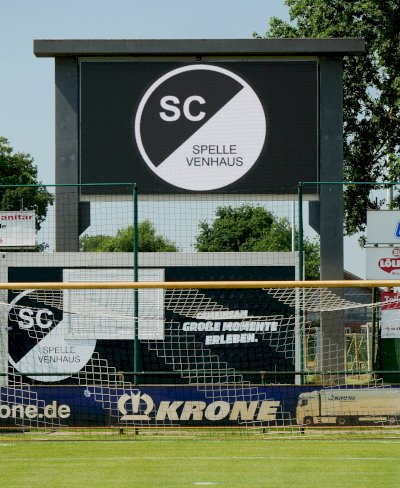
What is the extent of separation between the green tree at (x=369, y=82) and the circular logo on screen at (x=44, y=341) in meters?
22.1

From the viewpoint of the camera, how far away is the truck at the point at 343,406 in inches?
712

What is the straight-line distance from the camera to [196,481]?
40.3ft

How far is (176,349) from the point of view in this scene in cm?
1964

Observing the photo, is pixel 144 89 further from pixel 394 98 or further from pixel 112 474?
pixel 394 98

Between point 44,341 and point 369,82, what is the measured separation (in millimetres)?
25278

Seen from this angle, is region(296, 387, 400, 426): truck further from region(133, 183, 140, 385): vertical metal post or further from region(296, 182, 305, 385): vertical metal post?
region(133, 183, 140, 385): vertical metal post

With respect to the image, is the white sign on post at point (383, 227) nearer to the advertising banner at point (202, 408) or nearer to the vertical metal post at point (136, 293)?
the advertising banner at point (202, 408)

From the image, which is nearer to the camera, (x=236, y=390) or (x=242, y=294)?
(x=236, y=390)

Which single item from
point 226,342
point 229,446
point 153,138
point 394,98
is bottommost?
point 229,446

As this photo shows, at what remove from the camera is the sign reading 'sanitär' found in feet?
69.3

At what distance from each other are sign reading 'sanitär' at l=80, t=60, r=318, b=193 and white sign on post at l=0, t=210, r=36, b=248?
1873 millimetres

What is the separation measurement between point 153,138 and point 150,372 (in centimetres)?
468

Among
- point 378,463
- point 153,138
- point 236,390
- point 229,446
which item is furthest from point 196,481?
point 153,138

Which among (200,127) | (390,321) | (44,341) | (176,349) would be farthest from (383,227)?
(44,341)
